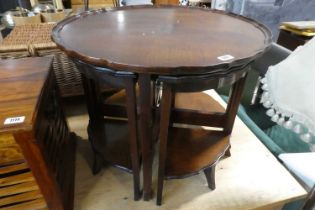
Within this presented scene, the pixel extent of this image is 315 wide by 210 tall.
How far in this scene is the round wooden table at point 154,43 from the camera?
650mm

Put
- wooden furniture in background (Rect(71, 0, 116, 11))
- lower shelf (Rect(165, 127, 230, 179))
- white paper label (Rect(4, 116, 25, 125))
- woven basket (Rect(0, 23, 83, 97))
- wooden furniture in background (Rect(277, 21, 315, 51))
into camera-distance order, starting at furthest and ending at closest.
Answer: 1. wooden furniture in background (Rect(71, 0, 116, 11))
2. wooden furniture in background (Rect(277, 21, 315, 51))
3. woven basket (Rect(0, 23, 83, 97))
4. lower shelf (Rect(165, 127, 230, 179))
5. white paper label (Rect(4, 116, 25, 125))

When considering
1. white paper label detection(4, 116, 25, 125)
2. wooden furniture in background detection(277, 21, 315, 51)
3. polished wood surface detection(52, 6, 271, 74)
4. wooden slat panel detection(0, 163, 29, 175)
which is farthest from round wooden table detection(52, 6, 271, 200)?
wooden furniture in background detection(277, 21, 315, 51)

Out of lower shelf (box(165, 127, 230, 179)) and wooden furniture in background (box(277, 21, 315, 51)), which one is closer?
lower shelf (box(165, 127, 230, 179))

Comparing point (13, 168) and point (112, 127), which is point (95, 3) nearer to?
point (112, 127)

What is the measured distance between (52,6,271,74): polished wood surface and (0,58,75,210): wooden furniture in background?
173mm

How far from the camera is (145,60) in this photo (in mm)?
662

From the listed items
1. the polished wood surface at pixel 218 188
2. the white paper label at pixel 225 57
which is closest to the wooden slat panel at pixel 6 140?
the polished wood surface at pixel 218 188

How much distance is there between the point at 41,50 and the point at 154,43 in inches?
26.2

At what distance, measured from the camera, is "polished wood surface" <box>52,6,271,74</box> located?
65cm

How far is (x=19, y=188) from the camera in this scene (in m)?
0.74

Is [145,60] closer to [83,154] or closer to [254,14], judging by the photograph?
[83,154]

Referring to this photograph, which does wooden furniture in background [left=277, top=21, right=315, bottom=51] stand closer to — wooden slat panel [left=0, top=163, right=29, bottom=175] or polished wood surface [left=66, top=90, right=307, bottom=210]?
polished wood surface [left=66, top=90, right=307, bottom=210]

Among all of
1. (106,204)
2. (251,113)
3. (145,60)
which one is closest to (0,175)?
(106,204)

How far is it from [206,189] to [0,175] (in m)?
0.79
